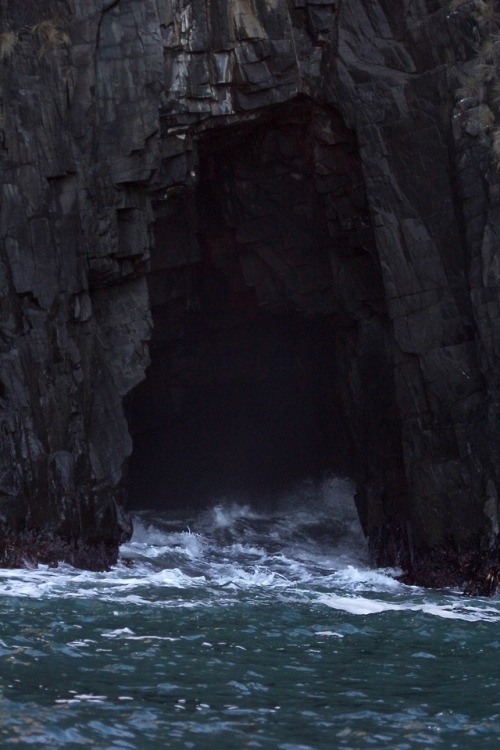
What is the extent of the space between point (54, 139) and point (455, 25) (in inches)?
314

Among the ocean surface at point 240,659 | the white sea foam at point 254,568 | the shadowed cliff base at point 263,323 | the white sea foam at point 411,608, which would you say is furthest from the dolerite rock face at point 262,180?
the white sea foam at point 411,608

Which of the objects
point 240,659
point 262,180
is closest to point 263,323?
point 262,180

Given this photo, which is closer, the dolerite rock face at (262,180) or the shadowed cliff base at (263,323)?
the dolerite rock face at (262,180)

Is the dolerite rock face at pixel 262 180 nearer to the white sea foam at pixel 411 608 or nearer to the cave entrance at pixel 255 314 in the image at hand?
the cave entrance at pixel 255 314

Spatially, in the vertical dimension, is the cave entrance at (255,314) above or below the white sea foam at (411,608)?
above

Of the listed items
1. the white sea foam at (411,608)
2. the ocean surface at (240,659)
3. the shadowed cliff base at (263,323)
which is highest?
the shadowed cliff base at (263,323)

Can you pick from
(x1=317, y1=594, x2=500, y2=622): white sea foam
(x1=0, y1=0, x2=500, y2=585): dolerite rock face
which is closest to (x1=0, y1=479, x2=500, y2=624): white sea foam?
(x1=317, y1=594, x2=500, y2=622): white sea foam

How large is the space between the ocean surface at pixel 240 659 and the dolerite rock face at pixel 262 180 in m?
1.81

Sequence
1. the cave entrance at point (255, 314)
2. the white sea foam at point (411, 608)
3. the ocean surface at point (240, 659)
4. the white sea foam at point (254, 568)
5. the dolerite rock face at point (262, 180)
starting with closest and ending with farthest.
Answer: the ocean surface at point (240, 659) < the white sea foam at point (411, 608) < the white sea foam at point (254, 568) < the dolerite rock face at point (262, 180) < the cave entrance at point (255, 314)

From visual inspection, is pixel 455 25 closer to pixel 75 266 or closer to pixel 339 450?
pixel 75 266

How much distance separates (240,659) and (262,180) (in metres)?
13.8

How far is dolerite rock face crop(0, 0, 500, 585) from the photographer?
1945 cm

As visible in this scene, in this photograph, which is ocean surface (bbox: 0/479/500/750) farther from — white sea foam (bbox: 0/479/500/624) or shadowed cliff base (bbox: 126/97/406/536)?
shadowed cliff base (bbox: 126/97/406/536)

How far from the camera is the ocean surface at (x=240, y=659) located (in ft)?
30.7
